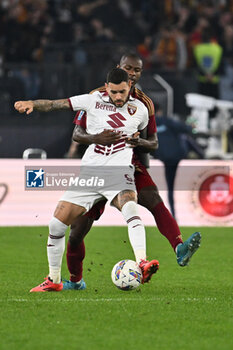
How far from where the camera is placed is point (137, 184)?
27.1ft

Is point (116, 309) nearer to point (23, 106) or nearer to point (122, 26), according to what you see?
point (23, 106)

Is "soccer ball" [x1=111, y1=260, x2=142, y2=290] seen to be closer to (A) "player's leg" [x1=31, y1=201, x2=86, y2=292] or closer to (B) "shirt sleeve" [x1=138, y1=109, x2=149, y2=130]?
(A) "player's leg" [x1=31, y1=201, x2=86, y2=292]

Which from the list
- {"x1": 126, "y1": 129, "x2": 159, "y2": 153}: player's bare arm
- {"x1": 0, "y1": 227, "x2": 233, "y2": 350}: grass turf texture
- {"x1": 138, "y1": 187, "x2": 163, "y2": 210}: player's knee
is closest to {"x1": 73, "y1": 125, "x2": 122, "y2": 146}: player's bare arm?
{"x1": 126, "y1": 129, "x2": 159, "y2": 153}: player's bare arm

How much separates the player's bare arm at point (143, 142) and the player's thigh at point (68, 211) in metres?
0.69

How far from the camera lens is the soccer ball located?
757 centimetres

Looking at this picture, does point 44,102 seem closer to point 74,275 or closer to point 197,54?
point 74,275

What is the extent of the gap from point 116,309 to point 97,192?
1.21 meters

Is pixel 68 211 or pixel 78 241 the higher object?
pixel 68 211

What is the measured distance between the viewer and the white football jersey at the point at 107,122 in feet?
26.0

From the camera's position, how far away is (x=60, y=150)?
17.2 m

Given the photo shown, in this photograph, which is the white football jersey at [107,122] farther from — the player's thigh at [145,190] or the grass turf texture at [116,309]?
the grass turf texture at [116,309]

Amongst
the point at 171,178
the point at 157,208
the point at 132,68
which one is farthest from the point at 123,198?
the point at 171,178

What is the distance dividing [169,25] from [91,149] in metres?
13.6

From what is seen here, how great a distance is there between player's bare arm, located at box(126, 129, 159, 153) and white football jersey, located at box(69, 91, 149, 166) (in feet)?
0.31
